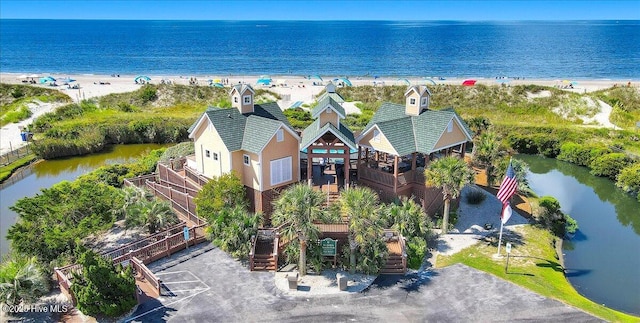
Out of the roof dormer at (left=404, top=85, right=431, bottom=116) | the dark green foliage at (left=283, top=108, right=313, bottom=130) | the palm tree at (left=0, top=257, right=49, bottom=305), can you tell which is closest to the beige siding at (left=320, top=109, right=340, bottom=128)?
the roof dormer at (left=404, top=85, right=431, bottom=116)

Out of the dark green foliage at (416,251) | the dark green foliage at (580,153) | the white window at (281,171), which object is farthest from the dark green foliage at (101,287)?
the dark green foliage at (580,153)

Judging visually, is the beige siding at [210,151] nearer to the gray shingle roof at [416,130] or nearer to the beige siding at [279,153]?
the beige siding at [279,153]

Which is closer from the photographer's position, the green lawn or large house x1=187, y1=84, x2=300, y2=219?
the green lawn

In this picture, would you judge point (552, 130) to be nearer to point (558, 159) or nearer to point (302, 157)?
point (558, 159)

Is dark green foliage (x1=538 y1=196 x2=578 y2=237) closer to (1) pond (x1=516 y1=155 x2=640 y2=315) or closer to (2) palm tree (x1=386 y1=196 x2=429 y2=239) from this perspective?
(1) pond (x1=516 y1=155 x2=640 y2=315)

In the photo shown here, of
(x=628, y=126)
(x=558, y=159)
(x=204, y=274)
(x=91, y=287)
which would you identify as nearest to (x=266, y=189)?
(x=204, y=274)

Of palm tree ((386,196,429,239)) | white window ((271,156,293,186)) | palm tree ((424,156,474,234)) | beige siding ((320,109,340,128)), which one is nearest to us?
palm tree ((386,196,429,239))
